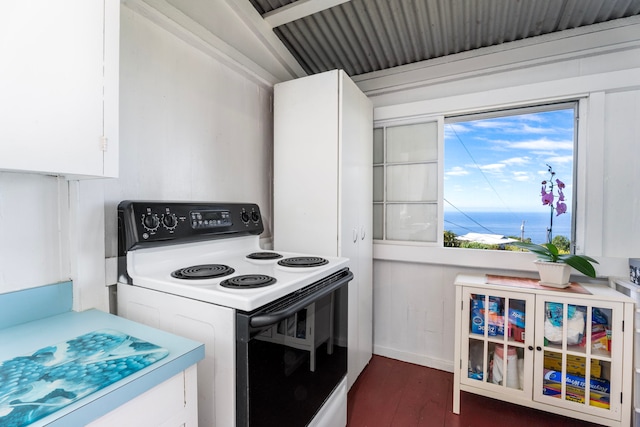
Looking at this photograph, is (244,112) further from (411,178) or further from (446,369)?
(446,369)

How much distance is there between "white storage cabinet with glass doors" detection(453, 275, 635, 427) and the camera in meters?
1.52

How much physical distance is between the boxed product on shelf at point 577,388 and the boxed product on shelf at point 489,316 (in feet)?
1.01

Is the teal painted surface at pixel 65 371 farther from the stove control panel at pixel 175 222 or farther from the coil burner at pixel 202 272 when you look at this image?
the stove control panel at pixel 175 222

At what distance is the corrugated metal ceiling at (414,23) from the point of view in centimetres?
174

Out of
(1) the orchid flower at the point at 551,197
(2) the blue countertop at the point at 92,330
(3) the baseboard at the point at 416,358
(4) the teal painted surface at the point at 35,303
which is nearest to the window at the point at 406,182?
(1) the orchid flower at the point at 551,197

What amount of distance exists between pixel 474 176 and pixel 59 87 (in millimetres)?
2409

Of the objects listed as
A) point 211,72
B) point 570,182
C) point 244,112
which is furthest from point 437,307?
point 211,72

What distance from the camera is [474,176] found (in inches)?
89.7

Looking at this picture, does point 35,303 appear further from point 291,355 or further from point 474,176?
point 474,176

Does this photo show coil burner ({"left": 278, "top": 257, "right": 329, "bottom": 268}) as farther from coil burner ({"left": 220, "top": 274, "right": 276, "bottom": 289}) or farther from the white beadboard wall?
the white beadboard wall

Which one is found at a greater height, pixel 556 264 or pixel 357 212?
pixel 357 212

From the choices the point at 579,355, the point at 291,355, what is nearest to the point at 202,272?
the point at 291,355

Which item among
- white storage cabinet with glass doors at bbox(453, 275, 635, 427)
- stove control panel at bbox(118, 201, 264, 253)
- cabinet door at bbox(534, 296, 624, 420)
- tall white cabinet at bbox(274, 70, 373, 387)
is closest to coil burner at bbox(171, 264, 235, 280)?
stove control panel at bbox(118, 201, 264, 253)

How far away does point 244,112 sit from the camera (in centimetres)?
192
